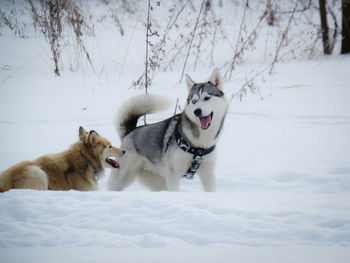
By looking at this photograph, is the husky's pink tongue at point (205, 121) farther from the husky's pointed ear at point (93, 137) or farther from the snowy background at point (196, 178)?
the husky's pointed ear at point (93, 137)

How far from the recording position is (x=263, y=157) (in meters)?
4.00

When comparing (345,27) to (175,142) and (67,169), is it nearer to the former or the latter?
(175,142)

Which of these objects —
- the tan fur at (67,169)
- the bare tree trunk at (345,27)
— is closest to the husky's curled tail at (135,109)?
the tan fur at (67,169)

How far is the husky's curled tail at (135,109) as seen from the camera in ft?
11.0

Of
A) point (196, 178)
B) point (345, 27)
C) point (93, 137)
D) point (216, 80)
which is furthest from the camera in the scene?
point (345, 27)

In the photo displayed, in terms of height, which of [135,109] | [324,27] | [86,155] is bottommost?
[86,155]

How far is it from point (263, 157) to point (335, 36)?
440 centimetres

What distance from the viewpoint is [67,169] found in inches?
123

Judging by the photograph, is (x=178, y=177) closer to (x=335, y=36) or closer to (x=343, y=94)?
(x=343, y=94)

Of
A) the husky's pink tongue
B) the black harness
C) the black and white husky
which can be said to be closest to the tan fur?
the black and white husky

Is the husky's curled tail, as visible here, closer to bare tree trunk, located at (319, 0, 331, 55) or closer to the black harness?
the black harness

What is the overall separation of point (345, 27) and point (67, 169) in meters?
6.12

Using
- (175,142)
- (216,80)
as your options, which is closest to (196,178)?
(175,142)

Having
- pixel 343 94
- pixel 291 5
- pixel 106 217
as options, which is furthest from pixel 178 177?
pixel 291 5
